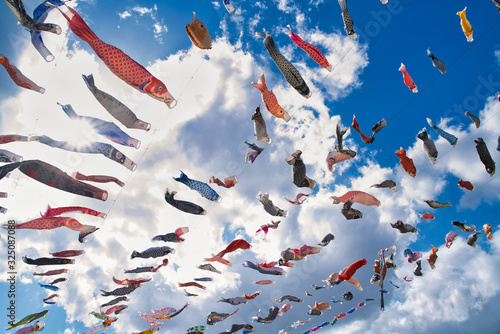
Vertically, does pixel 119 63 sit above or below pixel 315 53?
below

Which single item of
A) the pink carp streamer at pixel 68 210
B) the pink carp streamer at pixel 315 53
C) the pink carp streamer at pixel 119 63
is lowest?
the pink carp streamer at pixel 68 210

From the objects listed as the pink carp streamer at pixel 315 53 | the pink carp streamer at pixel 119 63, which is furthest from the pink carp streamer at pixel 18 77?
the pink carp streamer at pixel 315 53

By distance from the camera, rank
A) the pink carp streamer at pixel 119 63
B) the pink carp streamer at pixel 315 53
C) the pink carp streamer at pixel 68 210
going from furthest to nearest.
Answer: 1. the pink carp streamer at pixel 68 210
2. the pink carp streamer at pixel 315 53
3. the pink carp streamer at pixel 119 63

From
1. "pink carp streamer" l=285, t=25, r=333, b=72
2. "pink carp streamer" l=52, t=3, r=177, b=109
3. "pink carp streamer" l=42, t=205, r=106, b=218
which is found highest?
"pink carp streamer" l=285, t=25, r=333, b=72

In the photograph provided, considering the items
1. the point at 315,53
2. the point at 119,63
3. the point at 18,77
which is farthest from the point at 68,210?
the point at 315,53

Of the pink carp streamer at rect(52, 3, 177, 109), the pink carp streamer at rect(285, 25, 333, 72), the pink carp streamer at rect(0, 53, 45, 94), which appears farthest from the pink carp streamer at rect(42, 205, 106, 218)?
the pink carp streamer at rect(285, 25, 333, 72)

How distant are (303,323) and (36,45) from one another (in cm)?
2396

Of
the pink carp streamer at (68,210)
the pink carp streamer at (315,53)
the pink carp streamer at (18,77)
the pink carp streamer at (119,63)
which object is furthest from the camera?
the pink carp streamer at (68,210)

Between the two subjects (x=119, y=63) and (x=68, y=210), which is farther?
(x=68, y=210)

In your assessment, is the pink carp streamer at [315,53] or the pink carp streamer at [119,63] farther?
the pink carp streamer at [315,53]

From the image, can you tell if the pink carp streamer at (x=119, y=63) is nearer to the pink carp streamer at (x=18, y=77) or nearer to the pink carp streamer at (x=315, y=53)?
the pink carp streamer at (x=18, y=77)

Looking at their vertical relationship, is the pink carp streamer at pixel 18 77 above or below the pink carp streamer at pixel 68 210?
above

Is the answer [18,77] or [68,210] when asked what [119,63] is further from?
[68,210]

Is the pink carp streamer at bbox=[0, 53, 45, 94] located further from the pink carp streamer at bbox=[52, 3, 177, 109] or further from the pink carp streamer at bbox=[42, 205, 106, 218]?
the pink carp streamer at bbox=[42, 205, 106, 218]
